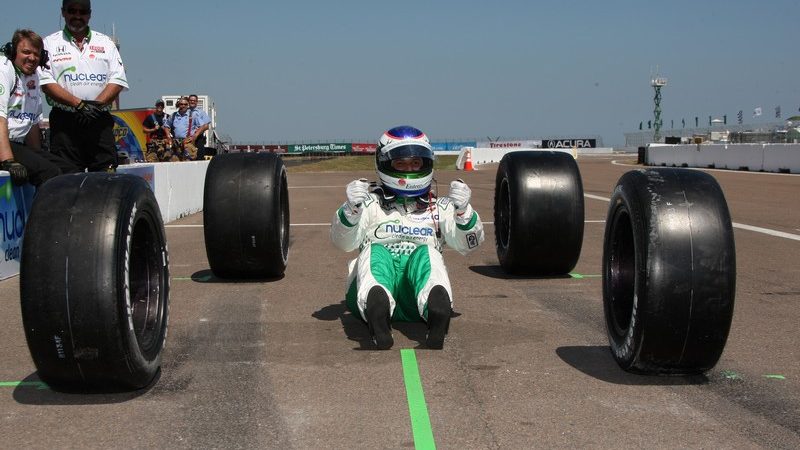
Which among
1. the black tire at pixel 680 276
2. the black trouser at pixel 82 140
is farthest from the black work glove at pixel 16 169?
the black tire at pixel 680 276

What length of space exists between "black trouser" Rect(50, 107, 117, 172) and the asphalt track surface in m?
1.23

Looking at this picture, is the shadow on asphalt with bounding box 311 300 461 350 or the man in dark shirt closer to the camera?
the shadow on asphalt with bounding box 311 300 461 350

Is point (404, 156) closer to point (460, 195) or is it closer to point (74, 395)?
point (460, 195)

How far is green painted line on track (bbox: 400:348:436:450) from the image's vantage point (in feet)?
12.3

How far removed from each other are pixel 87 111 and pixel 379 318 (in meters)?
3.49

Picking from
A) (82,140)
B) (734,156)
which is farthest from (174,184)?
(734,156)

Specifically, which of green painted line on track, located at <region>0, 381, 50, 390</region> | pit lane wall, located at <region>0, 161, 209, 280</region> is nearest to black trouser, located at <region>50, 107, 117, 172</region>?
pit lane wall, located at <region>0, 161, 209, 280</region>

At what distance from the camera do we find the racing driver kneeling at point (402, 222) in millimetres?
5898

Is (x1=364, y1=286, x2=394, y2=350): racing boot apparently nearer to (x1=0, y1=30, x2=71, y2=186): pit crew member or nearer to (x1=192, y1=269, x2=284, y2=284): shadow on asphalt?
(x1=192, y1=269, x2=284, y2=284): shadow on asphalt

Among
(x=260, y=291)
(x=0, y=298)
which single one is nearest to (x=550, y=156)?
(x=260, y=291)

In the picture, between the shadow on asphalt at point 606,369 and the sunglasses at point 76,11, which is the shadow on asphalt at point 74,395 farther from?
the sunglasses at point 76,11

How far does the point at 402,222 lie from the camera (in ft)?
20.4

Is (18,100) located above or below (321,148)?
above

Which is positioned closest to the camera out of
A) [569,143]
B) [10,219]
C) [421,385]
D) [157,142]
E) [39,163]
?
[421,385]
